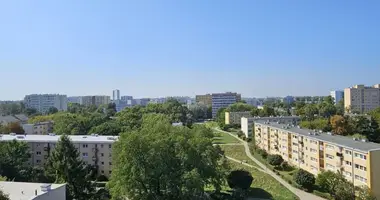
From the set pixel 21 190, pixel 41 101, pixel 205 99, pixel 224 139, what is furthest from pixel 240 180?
pixel 41 101

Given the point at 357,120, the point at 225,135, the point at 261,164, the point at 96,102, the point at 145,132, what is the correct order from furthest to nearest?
the point at 96,102 → the point at 225,135 → the point at 357,120 → the point at 261,164 → the point at 145,132

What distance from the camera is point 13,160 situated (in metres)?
33.9

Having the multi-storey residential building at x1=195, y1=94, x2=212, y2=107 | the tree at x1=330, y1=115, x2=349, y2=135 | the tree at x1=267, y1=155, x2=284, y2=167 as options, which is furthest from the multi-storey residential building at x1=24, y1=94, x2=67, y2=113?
the tree at x1=267, y1=155, x2=284, y2=167

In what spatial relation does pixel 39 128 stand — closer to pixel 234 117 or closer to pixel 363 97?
pixel 234 117

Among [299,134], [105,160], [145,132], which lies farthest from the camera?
[299,134]

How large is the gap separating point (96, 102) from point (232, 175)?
570 feet

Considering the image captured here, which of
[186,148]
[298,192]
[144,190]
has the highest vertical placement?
[186,148]

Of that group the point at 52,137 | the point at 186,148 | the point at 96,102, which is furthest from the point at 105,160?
the point at 96,102

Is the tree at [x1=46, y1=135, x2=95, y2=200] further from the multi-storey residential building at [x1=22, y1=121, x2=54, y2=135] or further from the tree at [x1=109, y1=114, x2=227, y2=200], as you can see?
the multi-storey residential building at [x1=22, y1=121, x2=54, y2=135]

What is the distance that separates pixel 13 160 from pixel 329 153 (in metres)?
33.3

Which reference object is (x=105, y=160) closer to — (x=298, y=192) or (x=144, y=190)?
(x=144, y=190)

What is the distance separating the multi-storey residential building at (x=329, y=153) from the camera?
30.3 metres

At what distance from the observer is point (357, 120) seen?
62.2m

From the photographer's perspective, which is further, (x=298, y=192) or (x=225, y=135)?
(x=225, y=135)
